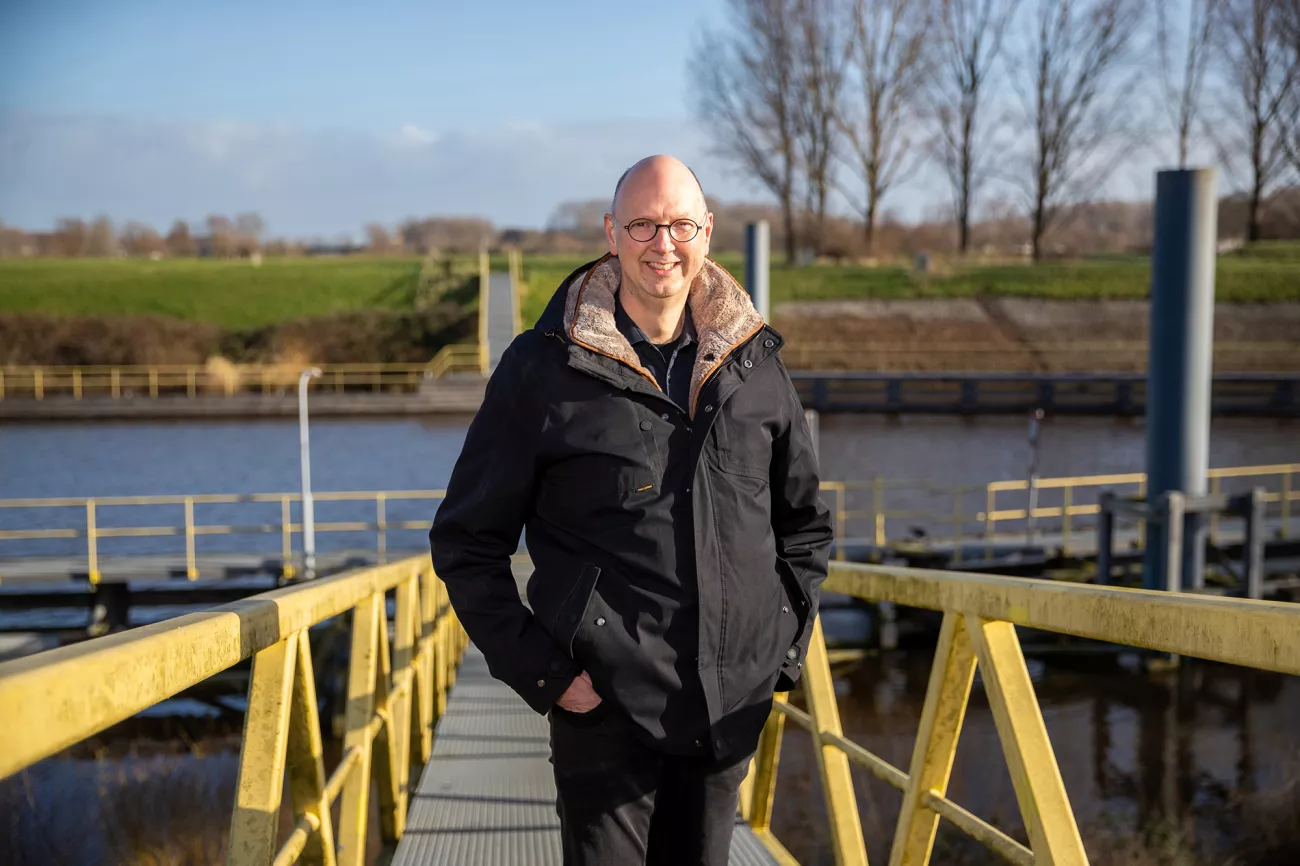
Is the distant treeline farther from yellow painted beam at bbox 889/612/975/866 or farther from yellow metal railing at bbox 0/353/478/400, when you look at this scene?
yellow painted beam at bbox 889/612/975/866

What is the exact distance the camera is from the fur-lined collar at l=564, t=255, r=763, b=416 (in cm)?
200

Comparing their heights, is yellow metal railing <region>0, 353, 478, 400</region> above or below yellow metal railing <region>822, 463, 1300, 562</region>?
above

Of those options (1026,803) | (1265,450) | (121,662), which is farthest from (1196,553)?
(1265,450)

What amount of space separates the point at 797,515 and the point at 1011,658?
0.45 metres

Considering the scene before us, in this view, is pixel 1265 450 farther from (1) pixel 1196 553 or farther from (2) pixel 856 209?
(2) pixel 856 209

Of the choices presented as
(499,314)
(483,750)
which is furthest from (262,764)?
(499,314)

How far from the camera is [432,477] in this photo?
24859mm

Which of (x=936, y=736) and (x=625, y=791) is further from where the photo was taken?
(x=936, y=736)

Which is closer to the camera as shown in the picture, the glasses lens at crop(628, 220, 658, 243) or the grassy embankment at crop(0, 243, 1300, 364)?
the glasses lens at crop(628, 220, 658, 243)

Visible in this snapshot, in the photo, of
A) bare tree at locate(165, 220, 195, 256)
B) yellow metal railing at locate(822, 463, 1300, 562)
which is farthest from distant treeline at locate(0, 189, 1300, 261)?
yellow metal railing at locate(822, 463, 1300, 562)

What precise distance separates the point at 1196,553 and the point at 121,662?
1294cm

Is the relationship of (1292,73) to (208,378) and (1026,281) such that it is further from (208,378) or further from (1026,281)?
(208,378)

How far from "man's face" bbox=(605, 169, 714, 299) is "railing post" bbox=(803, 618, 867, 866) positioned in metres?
1.26

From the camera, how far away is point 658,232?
2.05m
